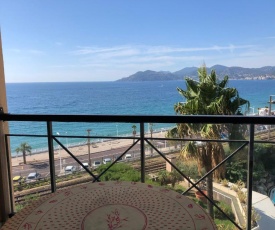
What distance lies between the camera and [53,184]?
1.63m

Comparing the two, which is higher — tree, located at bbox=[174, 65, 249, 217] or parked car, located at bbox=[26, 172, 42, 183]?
tree, located at bbox=[174, 65, 249, 217]

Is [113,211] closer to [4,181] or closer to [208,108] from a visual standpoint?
[4,181]

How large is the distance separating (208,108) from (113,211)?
334 inches

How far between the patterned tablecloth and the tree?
8.00 metres

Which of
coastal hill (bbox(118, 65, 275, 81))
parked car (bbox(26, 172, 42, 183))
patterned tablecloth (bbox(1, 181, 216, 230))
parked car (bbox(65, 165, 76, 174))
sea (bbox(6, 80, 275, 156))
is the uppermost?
coastal hill (bbox(118, 65, 275, 81))

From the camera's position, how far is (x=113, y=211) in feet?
2.63

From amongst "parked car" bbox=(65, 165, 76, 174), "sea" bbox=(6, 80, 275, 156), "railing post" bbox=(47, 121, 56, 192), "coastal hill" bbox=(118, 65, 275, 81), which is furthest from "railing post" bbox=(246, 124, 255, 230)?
"sea" bbox=(6, 80, 275, 156)

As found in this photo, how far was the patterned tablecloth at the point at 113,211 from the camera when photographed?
0.72 meters

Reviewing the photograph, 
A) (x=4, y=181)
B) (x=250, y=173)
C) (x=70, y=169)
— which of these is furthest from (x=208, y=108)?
(x=70, y=169)

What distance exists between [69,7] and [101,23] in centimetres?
520

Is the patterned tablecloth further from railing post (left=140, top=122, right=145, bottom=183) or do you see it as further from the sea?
the sea

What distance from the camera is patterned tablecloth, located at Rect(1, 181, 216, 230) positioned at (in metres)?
0.72

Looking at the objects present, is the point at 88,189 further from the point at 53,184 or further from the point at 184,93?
the point at 184,93

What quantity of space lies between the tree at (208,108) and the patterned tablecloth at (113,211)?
26.3ft
